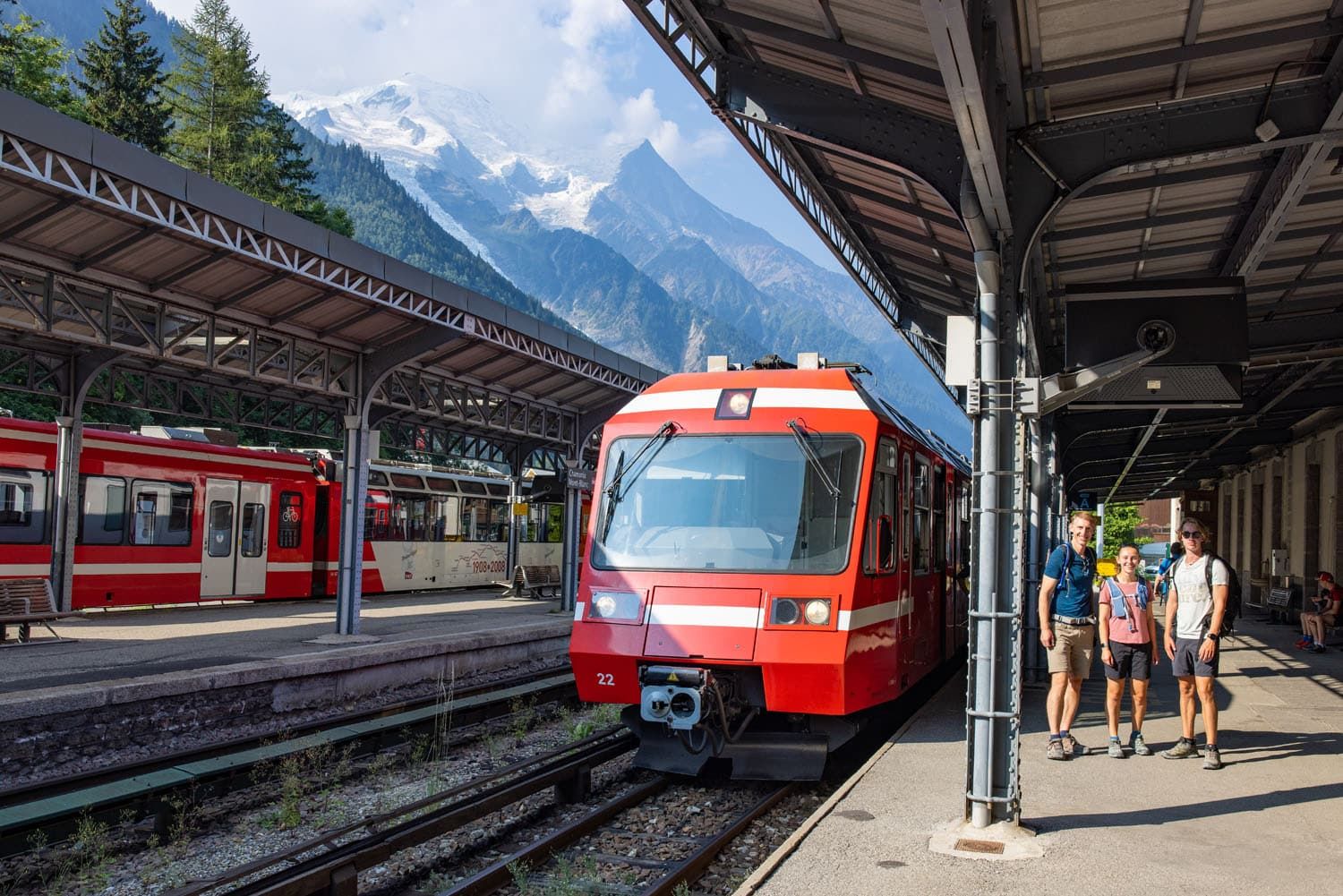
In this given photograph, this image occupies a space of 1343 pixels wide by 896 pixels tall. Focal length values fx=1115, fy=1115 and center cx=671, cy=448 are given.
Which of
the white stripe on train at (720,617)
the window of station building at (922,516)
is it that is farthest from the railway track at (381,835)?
the window of station building at (922,516)

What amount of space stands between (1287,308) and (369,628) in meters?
13.4

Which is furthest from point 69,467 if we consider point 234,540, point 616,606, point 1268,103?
point 1268,103

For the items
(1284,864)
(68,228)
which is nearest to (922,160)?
(1284,864)

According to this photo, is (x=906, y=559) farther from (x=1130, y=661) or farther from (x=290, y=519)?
(x=290, y=519)

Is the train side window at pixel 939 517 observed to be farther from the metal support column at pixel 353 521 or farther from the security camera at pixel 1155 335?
the metal support column at pixel 353 521

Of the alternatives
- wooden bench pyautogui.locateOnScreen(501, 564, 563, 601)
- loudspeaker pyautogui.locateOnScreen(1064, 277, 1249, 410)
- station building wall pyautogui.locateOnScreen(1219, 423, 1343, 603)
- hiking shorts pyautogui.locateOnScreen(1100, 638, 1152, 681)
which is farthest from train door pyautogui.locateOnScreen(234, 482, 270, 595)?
station building wall pyautogui.locateOnScreen(1219, 423, 1343, 603)

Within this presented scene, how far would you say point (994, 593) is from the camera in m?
6.55

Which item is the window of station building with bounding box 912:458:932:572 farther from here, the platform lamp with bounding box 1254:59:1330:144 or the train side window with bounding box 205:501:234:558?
the train side window with bounding box 205:501:234:558

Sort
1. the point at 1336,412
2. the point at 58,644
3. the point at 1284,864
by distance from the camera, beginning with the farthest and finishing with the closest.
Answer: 1. the point at 1336,412
2. the point at 58,644
3. the point at 1284,864

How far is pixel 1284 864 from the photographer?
5934mm

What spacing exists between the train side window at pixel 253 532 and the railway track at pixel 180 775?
9.94m

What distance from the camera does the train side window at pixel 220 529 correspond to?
20.4 m

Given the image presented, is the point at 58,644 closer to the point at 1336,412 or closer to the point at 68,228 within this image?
the point at 68,228

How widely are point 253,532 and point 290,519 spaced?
1.03m
